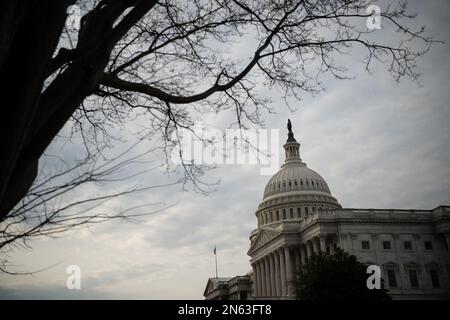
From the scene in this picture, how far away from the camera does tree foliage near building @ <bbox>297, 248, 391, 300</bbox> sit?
35.5m

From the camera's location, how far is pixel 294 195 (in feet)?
331

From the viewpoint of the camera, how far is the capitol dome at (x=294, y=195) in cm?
9969

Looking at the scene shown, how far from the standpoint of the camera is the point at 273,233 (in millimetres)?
80750

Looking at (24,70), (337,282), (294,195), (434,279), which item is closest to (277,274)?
(434,279)

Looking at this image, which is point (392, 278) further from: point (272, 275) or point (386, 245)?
point (272, 275)

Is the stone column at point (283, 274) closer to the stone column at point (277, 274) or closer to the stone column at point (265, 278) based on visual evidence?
the stone column at point (277, 274)

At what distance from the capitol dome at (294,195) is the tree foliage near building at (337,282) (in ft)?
191

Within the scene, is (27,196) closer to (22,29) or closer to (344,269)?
(22,29)

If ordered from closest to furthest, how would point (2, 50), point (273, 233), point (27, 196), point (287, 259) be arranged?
point (2, 50), point (27, 196), point (287, 259), point (273, 233)

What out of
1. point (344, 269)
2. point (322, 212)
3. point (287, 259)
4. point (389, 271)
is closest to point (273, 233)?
point (287, 259)

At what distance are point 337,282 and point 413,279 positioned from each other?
1343 inches

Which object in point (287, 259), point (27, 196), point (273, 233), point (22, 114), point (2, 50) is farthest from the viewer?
point (273, 233)
